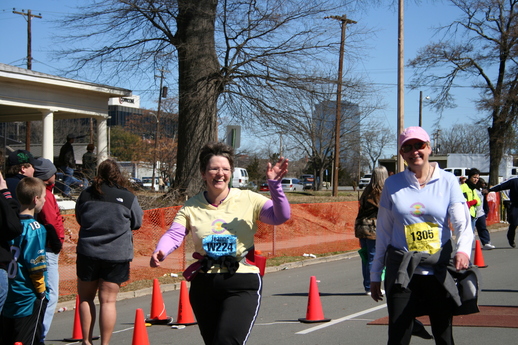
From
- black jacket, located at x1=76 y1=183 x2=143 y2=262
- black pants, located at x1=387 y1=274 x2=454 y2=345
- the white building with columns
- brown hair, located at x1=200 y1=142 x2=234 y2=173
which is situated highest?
the white building with columns

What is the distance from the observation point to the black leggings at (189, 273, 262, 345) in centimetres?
368

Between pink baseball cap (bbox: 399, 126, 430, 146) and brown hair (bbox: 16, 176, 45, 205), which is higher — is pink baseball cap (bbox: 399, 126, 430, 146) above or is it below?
above

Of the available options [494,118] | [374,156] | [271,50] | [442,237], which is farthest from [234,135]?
[374,156]

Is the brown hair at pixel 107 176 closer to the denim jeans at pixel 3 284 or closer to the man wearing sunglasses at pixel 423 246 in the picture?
the denim jeans at pixel 3 284

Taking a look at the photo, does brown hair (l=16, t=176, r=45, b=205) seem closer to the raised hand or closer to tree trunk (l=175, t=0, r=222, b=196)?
the raised hand

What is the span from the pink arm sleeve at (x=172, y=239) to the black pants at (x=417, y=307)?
1475 mm

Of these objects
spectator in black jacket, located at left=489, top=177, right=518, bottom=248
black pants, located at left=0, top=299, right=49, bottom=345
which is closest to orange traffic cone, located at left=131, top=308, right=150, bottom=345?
black pants, located at left=0, top=299, right=49, bottom=345

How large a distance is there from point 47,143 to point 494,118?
86.4 feet

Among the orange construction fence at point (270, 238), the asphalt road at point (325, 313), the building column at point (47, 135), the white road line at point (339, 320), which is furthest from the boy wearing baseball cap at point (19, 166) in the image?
the building column at point (47, 135)

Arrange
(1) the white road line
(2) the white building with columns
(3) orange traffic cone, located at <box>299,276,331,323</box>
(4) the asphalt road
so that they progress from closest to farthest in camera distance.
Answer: (4) the asphalt road
(1) the white road line
(3) orange traffic cone, located at <box>299,276,331,323</box>
(2) the white building with columns

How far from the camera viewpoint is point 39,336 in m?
5.27

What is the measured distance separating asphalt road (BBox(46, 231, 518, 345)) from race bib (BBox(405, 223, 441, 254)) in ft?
8.82

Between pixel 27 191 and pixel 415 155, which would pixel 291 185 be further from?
pixel 415 155

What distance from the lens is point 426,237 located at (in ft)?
12.7
